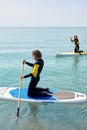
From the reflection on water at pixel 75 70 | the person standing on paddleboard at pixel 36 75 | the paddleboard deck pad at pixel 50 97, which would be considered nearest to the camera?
the person standing on paddleboard at pixel 36 75

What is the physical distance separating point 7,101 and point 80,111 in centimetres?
304

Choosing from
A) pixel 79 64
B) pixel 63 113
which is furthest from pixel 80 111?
pixel 79 64

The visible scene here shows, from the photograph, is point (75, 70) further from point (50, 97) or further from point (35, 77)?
point (35, 77)

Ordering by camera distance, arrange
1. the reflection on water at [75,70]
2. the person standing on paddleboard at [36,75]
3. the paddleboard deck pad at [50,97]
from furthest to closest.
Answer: the reflection on water at [75,70] < the paddleboard deck pad at [50,97] < the person standing on paddleboard at [36,75]

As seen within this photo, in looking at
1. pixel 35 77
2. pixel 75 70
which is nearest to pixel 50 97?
pixel 35 77

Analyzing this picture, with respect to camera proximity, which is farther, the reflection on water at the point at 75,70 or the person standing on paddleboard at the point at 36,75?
the reflection on water at the point at 75,70

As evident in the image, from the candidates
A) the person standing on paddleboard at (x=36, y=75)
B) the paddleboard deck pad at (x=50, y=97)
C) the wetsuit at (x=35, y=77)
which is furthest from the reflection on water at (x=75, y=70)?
the wetsuit at (x=35, y=77)

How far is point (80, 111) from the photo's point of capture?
34.2ft

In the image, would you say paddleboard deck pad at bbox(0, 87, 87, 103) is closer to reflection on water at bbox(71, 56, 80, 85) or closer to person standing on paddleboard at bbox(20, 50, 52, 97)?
person standing on paddleboard at bbox(20, 50, 52, 97)

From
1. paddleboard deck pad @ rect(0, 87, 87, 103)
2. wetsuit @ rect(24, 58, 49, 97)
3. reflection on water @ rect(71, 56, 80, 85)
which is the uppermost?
wetsuit @ rect(24, 58, 49, 97)

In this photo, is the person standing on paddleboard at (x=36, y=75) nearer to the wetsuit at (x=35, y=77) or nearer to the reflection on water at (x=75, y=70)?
the wetsuit at (x=35, y=77)

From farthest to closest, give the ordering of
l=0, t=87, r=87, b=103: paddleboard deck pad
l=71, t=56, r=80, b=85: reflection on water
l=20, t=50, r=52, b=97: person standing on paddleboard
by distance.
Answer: l=71, t=56, r=80, b=85: reflection on water
l=0, t=87, r=87, b=103: paddleboard deck pad
l=20, t=50, r=52, b=97: person standing on paddleboard

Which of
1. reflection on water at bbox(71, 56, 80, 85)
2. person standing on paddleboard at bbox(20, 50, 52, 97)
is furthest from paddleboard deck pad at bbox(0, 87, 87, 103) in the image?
reflection on water at bbox(71, 56, 80, 85)

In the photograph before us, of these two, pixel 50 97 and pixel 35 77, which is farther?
pixel 50 97
